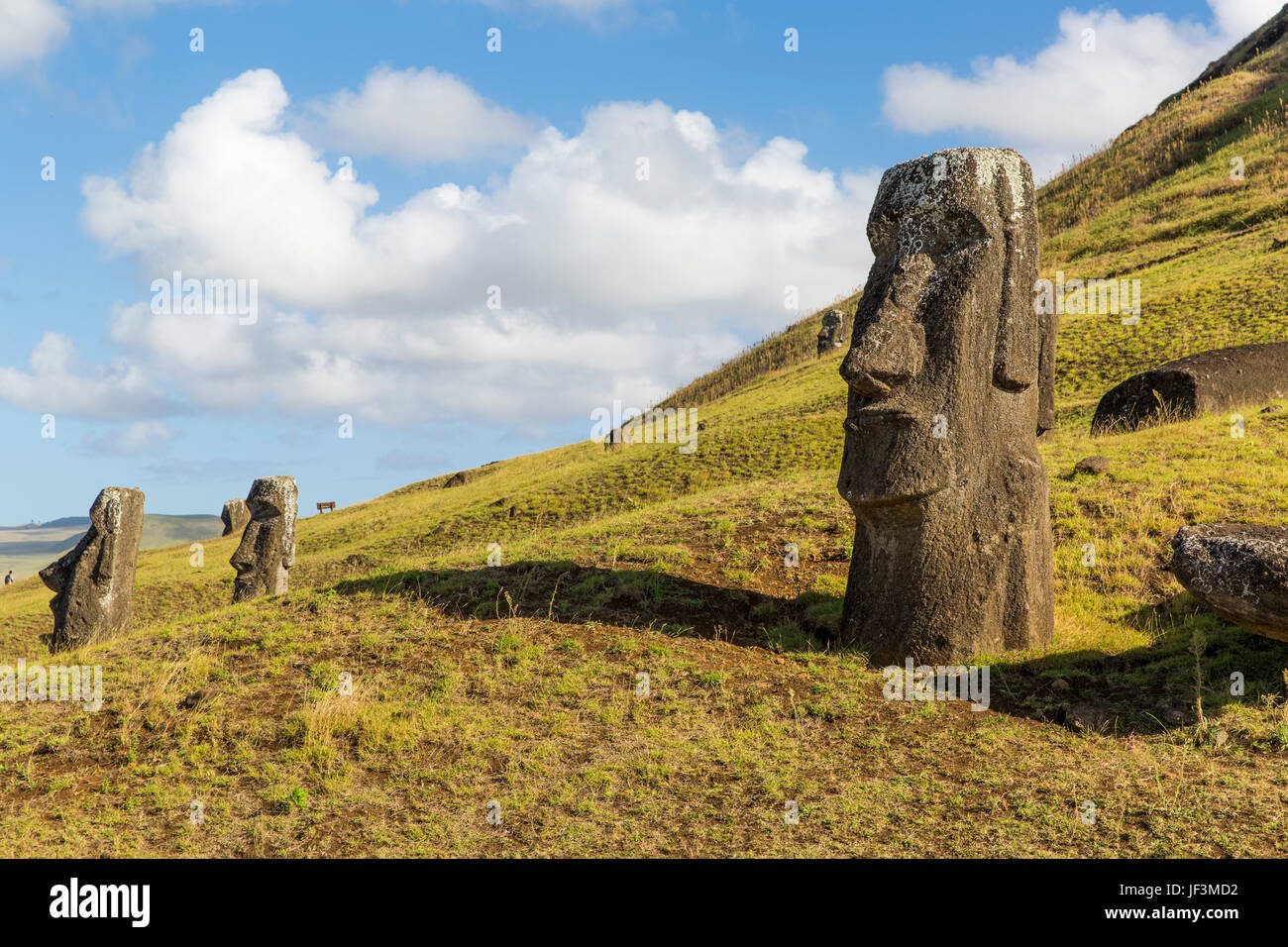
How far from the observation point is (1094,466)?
47.1ft

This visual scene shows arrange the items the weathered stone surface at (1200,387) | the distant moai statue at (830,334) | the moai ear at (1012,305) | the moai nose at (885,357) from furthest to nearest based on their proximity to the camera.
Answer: the distant moai statue at (830,334), the weathered stone surface at (1200,387), the moai ear at (1012,305), the moai nose at (885,357)

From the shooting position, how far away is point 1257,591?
7.57 metres

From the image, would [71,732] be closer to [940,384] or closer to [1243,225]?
[940,384]

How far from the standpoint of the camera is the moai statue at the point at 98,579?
644 inches

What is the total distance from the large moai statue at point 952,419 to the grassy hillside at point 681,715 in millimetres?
676

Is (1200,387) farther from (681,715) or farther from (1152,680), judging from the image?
(681,715)

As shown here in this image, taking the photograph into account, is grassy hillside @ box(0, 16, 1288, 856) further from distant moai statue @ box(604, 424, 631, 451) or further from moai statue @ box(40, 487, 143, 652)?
distant moai statue @ box(604, 424, 631, 451)

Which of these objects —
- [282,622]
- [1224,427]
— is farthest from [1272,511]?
[282,622]

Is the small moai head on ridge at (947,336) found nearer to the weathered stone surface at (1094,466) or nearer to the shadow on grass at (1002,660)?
the shadow on grass at (1002,660)

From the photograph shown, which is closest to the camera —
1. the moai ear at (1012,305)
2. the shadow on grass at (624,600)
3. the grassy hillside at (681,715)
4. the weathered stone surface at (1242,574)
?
the grassy hillside at (681,715)

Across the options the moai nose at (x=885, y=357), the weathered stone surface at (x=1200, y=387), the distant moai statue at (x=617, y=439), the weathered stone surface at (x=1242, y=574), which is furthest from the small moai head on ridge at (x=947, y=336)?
the distant moai statue at (x=617, y=439)

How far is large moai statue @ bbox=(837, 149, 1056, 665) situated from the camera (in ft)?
29.9

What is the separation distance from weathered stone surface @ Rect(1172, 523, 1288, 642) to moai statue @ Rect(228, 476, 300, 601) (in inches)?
595
